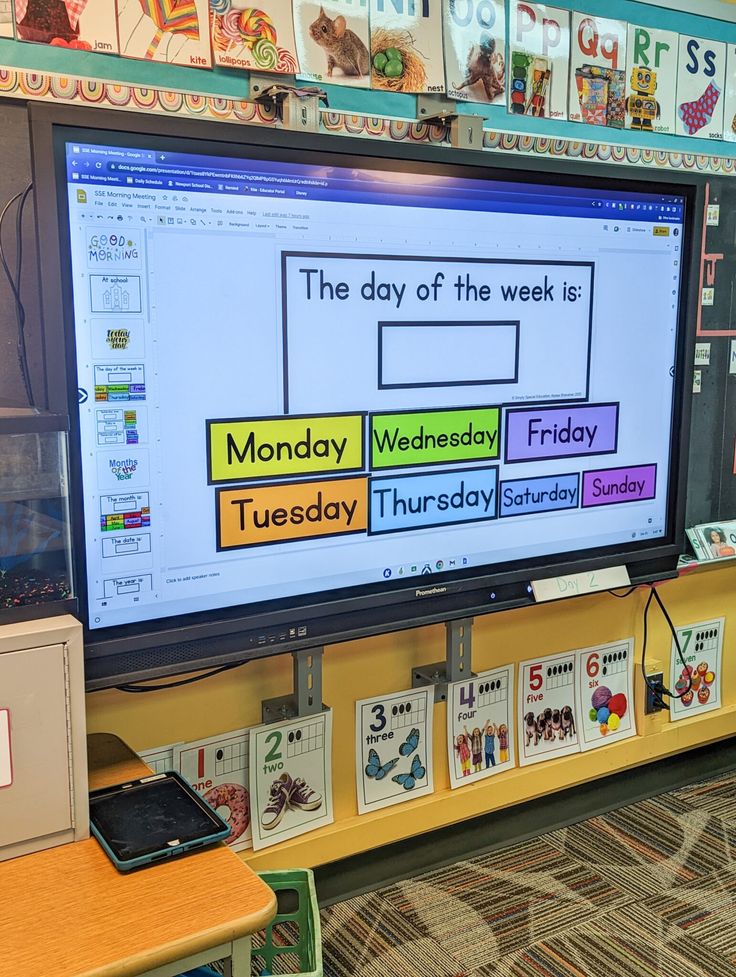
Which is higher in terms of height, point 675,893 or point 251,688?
point 251,688

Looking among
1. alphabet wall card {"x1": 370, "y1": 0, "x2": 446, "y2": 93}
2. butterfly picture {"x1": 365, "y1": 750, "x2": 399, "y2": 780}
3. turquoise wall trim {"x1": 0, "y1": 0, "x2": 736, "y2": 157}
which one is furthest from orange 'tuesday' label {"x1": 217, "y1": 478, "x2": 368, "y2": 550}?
alphabet wall card {"x1": 370, "y1": 0, "x2": 446, "y2": 93}

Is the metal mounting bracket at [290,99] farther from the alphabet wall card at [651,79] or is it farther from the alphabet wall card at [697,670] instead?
the alphabet wall card at [697,670]

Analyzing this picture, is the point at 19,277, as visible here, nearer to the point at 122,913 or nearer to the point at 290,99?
the point at 290,99

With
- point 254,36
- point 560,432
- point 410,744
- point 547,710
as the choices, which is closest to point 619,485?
point 560,432

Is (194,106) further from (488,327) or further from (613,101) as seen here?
(613,101)

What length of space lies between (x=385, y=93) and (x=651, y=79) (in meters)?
0.85

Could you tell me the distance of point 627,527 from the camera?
85.5 inches

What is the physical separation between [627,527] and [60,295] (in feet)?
4.68

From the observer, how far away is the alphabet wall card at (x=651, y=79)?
2.32 meters

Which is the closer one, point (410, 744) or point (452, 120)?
point (452, 120)

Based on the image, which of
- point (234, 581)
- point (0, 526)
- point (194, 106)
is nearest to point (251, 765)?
point (234, 581)

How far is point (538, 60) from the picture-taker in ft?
7.13

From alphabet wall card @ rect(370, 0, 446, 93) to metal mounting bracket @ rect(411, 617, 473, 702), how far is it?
1.24 m

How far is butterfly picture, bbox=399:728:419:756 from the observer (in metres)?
2.20
